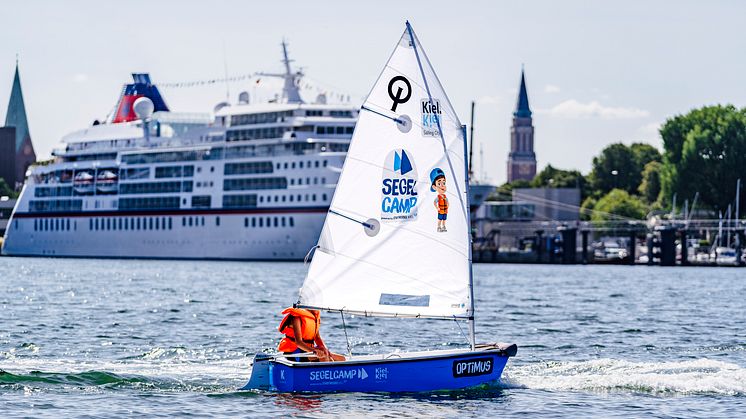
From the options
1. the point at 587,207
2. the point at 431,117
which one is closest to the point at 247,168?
the point at 587,207

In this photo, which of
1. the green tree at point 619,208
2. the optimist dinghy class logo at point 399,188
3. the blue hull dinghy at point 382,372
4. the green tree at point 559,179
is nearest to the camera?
the blue hull dinghy at point 382,372

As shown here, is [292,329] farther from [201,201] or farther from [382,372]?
[201,201]

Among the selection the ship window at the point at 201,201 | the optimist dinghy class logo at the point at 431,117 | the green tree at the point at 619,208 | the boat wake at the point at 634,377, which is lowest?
the boat wake at the point at 634,377

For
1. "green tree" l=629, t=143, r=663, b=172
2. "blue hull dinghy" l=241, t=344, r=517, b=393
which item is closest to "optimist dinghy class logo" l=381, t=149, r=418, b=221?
"blue hull dinghy" l=241, t=344, r=517, b=393

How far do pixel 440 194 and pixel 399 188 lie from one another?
2.37 ft

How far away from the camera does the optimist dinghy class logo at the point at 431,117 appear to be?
2397cm

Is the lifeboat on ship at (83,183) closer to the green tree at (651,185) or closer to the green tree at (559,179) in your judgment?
the green tree at (559,179)

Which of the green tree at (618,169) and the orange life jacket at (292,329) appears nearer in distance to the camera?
the orange life jacket at (292,329)

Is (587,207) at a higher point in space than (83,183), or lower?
lower

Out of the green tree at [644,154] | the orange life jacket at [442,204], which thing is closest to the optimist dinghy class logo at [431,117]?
the orange life jacket at [442,204]

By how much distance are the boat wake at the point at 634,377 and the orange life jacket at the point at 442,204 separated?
330 centimetres

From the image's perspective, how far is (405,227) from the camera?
79.8 ft

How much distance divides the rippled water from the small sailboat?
798mm

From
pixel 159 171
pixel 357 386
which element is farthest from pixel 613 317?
pixel 159 171
